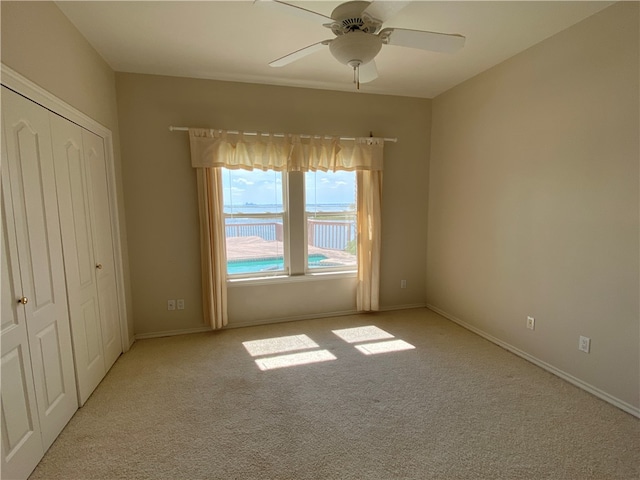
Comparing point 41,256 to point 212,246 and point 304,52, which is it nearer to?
point 212,246

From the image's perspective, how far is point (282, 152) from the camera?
3273 mm

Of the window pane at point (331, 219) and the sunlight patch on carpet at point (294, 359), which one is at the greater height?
the window pane at point (331, 219)

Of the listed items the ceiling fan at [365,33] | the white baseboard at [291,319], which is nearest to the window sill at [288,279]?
the white baseboard at [291,319]

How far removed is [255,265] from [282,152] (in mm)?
1278

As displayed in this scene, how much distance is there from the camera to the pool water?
135 inches

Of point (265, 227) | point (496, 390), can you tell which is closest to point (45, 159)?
point (265, 227)

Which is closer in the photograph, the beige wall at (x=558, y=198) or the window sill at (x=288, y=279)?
the beige wall at (x=558, y=198)

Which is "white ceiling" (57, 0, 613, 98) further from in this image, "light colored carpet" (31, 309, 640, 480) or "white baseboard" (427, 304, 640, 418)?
"white baseboard" (427, 304, 640, 418)

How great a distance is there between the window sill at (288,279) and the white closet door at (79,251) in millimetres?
1288

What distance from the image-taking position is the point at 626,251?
1979mm

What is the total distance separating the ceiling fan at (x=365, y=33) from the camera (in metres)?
1.49

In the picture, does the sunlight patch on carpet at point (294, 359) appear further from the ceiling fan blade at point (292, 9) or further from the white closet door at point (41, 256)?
the ceiling fan blade at point (292, 9)

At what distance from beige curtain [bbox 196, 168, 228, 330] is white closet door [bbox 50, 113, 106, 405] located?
96cm

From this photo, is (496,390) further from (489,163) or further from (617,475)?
(489,163)
